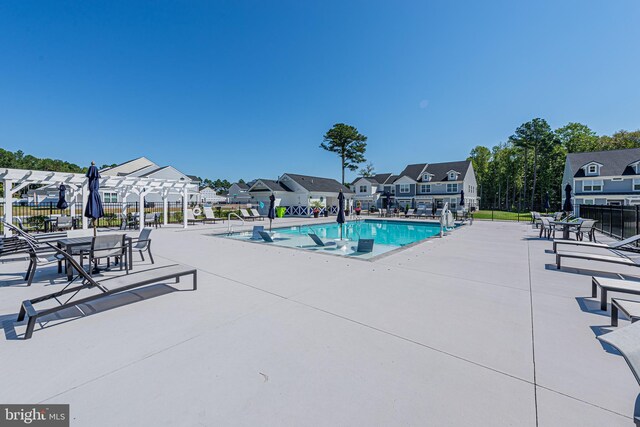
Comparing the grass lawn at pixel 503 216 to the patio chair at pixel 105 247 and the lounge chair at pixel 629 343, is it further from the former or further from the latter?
the patio chair at pixel 105 247

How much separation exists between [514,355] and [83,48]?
23.2 m

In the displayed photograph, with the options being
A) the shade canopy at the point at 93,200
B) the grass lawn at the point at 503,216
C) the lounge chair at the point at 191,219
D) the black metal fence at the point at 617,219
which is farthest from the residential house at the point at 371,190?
the shade canopy at the point at 93,200

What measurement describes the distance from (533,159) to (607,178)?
2093 centimetres

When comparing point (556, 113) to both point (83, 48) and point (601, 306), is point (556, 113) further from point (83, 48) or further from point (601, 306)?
point (83, 48)

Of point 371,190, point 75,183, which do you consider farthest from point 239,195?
point 75,183

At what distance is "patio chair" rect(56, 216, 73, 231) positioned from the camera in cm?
1328

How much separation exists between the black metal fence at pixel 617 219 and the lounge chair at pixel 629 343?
38.5ft

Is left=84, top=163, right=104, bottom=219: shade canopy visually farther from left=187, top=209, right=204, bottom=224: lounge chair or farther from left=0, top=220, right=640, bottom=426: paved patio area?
left=187, top=209, right=204, bottom=224: lounge chair

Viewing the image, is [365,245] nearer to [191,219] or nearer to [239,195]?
[191,219]

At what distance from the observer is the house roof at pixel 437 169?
37.2 metres

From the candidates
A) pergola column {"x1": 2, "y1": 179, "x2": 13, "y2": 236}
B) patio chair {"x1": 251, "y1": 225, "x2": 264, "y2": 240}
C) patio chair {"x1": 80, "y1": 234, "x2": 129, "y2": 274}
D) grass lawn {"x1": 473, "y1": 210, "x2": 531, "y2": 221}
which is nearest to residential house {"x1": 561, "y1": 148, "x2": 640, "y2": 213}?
grass lawn {"x1": 473, "y1": 210, "x2": 531, "y2": 221}

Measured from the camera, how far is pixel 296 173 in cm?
3650

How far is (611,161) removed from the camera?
29.6 metres

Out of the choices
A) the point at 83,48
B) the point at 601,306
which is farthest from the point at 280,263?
the point at 83,48
